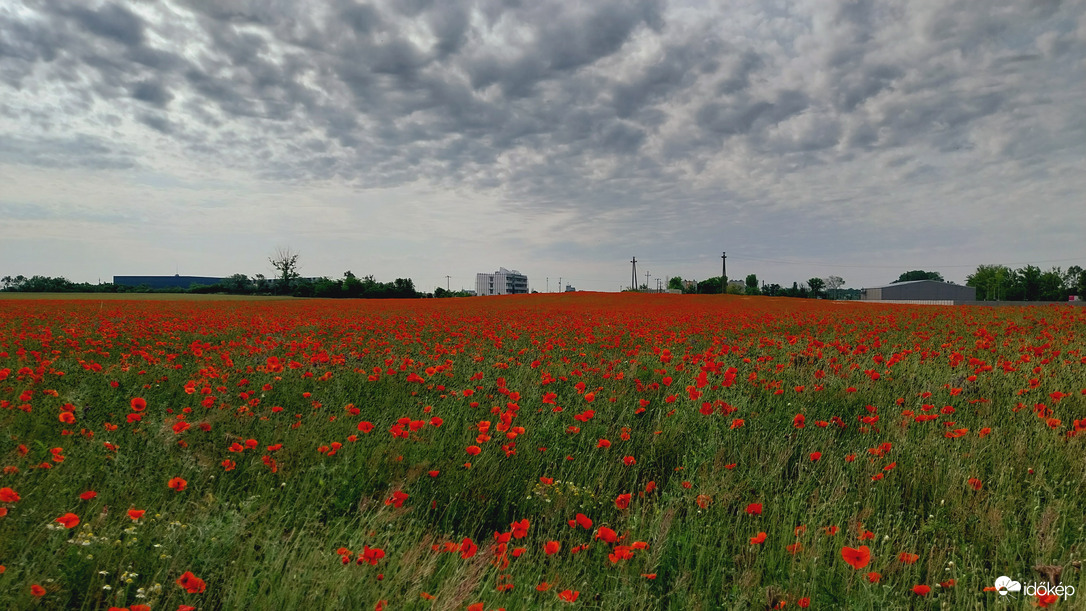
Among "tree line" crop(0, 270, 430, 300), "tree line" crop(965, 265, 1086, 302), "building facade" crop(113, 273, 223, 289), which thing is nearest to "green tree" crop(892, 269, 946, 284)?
"tree line" crop(965, 265, 1086, 302)

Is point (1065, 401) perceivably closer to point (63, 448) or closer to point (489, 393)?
point (489, 393)

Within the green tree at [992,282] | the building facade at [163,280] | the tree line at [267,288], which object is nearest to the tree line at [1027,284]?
the green tree at [992,282]

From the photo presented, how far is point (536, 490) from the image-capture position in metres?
3.53

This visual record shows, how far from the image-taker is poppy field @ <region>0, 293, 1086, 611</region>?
7.88ft

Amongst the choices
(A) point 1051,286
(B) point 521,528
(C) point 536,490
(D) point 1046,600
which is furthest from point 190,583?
(A) point 1051,286

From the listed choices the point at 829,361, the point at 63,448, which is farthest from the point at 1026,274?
the point at 63,448

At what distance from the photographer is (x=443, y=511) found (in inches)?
136

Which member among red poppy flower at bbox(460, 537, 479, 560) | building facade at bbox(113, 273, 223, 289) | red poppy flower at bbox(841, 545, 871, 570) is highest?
building facade at bbox(113, 273, 223, 289)

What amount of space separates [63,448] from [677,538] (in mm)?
3988

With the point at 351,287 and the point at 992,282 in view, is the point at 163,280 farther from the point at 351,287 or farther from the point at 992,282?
the point at 992,282

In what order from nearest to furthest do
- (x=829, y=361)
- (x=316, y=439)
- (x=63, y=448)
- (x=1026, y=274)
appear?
(x=63, y=448) → (x=316, y=439) → (x=829, y=361) → (x=1026, y=274)

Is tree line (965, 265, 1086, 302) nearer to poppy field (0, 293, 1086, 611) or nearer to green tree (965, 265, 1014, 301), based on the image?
green tree (965, 265, 1014, 301)

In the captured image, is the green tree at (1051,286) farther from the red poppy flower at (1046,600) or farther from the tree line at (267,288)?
the red poppy flower at (1046,600)

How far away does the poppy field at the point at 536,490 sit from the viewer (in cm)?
240
